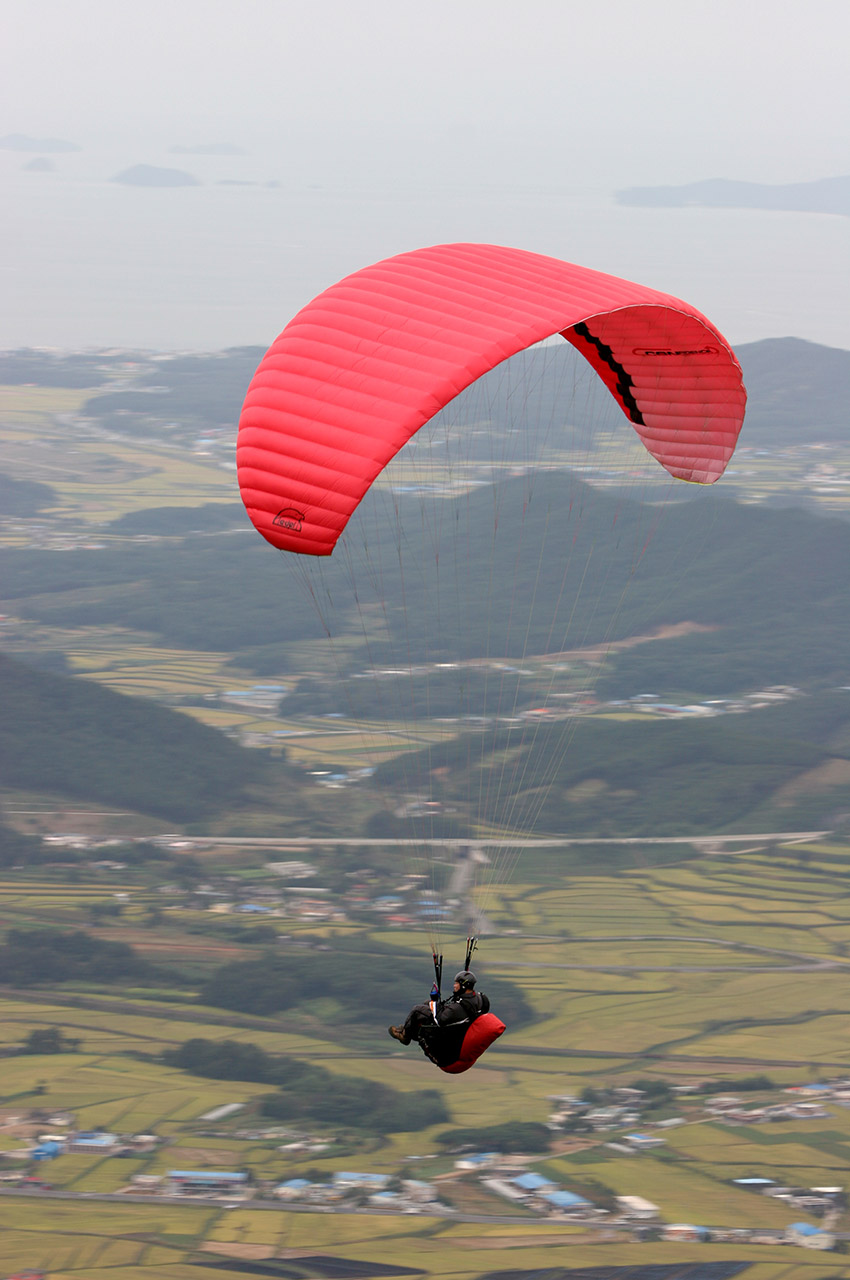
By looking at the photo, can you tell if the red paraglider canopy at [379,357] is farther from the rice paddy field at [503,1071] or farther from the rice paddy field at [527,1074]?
the rice paddy field at [527,1074]

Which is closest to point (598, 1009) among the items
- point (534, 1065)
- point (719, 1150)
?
point (534, 1065)

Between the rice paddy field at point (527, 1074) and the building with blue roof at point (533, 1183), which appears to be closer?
the rice paddy field at point (527, 1074)

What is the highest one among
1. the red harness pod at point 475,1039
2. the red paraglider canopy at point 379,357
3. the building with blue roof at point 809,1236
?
the red paraglider canopy at point 379,357

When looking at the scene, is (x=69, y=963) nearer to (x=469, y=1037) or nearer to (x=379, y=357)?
(x=469, y=1037)

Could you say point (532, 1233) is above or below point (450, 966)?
below

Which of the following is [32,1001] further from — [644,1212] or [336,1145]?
[644,1212]

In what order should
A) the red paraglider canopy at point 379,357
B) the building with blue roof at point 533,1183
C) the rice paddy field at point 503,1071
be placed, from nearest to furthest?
the red paraglider canopy at point 379,357 → the rice paddy field at point 503,1071 → the building with blue roof at point 533,1183

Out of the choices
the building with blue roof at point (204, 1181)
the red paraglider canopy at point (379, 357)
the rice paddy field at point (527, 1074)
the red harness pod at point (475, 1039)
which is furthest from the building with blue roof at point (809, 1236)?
Answer: the red paraglider canopy at point (379, 357)

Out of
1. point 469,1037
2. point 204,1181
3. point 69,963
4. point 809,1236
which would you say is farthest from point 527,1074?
point 469,1037

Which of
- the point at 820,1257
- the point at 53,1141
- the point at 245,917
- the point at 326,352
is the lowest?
the point at 820,1257
